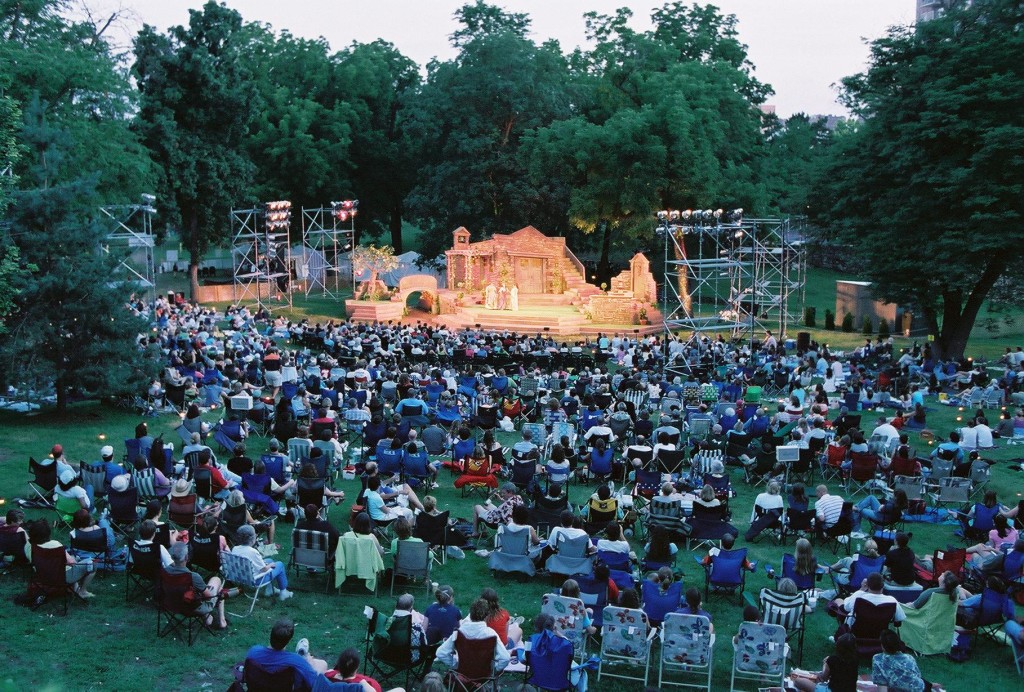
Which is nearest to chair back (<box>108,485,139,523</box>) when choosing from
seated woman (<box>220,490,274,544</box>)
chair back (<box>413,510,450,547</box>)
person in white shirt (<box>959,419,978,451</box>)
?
seated woman (<box>220,490,274,544</box>)

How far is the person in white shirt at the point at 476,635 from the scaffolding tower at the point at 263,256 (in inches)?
1141

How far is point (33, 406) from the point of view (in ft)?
60.1

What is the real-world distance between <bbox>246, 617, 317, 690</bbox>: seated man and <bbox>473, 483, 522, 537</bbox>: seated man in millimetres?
4468

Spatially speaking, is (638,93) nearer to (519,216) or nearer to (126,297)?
(519,216)

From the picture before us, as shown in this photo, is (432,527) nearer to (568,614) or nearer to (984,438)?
(568,614)

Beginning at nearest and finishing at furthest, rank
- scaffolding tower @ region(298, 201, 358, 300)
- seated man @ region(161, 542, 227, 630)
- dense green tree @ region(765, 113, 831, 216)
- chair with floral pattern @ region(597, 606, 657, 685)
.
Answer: chair with floral pattern @ region(597, 606, 657, 685), seated man @ region(161, 542, 227, 630), dense green tree @ region(765, 113, 831, 216), scaffolding tower @ region(298, 201, 358, 300)

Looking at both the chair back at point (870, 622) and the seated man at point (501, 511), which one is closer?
the chair back at point (870, 622)

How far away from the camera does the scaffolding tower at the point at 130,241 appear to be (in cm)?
1827

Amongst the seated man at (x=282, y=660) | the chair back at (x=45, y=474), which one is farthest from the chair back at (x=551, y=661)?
the chair back at (x=45, y=474)

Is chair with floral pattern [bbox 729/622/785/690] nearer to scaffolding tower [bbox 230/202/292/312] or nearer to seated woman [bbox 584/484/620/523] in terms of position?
seated woman [bbox 584/484/620/523]

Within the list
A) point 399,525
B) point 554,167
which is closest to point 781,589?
point 399,525

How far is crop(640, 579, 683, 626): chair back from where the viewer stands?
28.1 feet

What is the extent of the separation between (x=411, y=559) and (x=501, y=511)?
1.97 metres

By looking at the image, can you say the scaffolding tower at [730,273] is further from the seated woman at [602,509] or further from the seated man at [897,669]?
the seated man at [897,669]
